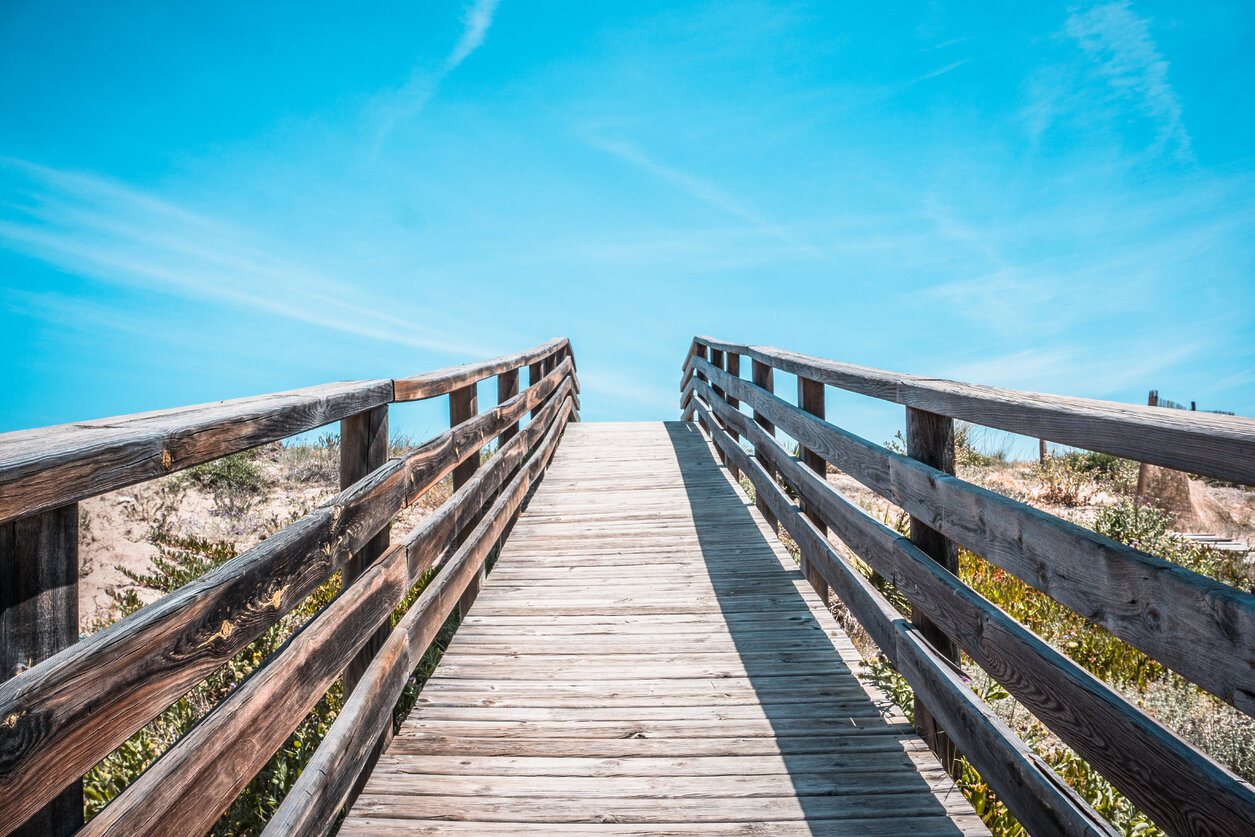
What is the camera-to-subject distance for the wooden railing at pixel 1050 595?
1.35m

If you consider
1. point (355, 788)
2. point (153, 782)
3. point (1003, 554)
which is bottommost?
point (355, 788)

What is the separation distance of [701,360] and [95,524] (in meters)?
7.23

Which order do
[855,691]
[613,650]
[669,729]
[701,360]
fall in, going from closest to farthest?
1. [669,729]
2. [855,691]
3. [613,650]
4. [701,360]

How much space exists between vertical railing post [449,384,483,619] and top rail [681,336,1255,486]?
2228 millimetres

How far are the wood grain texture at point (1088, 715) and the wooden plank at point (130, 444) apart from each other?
213cm

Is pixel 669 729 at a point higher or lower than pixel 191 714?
higher

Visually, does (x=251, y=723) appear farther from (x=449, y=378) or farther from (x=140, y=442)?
(x=449, y=378)

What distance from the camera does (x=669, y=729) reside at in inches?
108

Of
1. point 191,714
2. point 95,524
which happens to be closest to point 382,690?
point 191,714

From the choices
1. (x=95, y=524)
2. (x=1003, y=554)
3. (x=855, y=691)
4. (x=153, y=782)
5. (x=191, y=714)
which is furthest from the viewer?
(x=95, y=524)

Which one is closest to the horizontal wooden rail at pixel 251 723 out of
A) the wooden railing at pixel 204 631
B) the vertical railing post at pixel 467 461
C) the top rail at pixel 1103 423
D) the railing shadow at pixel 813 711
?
the wooden railing at pixel 204 631

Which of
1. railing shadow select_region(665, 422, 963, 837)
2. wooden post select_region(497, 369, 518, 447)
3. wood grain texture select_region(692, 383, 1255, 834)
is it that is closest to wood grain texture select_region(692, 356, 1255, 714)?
wood grain texture select_region(692, 383, 1255, 834)

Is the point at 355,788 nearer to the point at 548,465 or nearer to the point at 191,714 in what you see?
the point at 191,714

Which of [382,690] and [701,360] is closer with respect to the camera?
[382,690]
